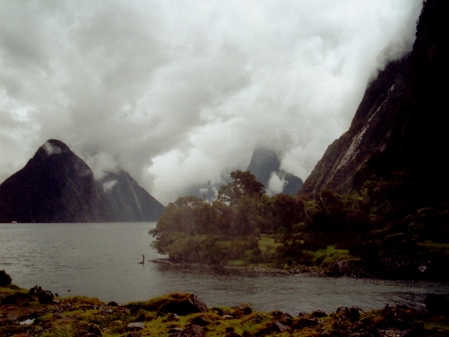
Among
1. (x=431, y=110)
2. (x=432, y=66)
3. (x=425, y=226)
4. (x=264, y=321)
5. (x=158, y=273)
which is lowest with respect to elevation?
(x=158, y=273)

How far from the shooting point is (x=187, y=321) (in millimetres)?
26359

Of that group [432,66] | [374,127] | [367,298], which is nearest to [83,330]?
[367,298]

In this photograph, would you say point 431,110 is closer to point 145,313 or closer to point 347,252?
point 347,252

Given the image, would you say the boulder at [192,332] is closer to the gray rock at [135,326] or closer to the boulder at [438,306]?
the gray rock at [135,326]

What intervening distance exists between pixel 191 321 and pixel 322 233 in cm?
7919

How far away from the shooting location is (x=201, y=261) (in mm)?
88375

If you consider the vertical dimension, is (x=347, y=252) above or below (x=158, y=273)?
above

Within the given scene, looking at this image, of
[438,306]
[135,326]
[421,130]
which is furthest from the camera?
[421,130]

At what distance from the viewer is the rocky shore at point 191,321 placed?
74.5ft

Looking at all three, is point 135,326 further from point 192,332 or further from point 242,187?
point 242,187

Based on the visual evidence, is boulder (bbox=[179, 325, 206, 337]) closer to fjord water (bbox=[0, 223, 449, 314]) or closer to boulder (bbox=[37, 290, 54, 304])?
fjord water (bbox=[0, 223, 449, 314])

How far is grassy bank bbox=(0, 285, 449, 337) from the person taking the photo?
22.7 metres

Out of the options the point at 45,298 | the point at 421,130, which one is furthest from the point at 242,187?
the point at 45,298

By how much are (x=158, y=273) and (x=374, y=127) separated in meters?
160
